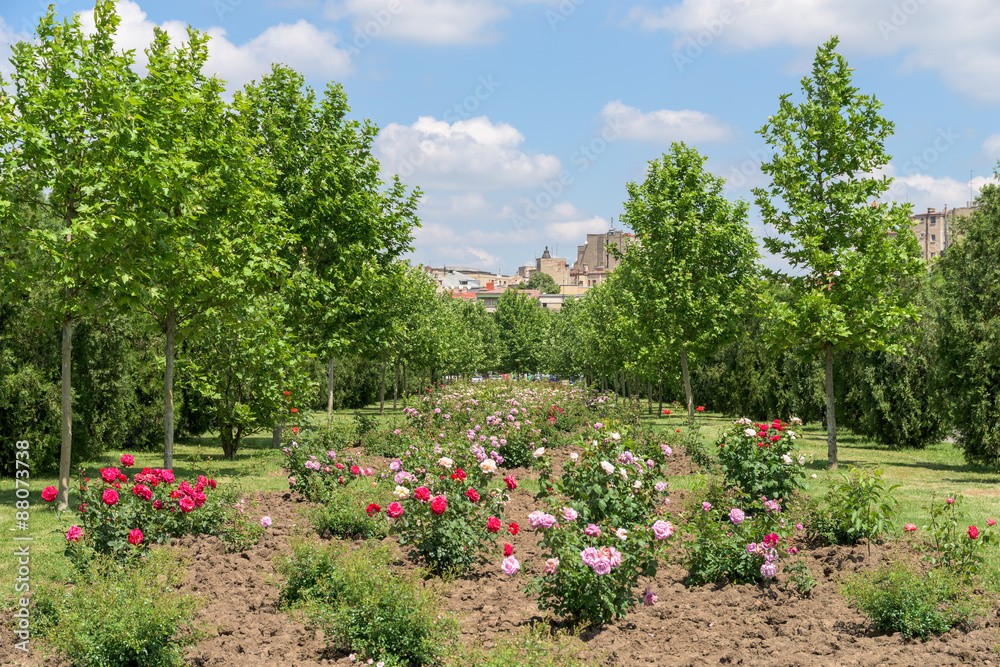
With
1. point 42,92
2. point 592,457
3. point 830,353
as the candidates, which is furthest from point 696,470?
point 42,92

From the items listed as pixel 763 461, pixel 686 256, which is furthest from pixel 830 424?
pixel 763 461

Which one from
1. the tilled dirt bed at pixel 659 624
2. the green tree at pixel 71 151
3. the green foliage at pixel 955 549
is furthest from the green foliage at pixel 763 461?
the green tree at pixel 71 151

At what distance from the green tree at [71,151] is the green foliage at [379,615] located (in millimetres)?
5306

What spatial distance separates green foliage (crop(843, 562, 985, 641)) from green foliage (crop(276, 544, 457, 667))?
3121 millimetres

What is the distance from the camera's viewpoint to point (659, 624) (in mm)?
5605

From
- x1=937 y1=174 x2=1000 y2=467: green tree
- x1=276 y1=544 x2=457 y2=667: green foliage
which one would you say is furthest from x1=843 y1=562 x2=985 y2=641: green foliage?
x1=937 y1=174 x2=1000 y2=467: green tree

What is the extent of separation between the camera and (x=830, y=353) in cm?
1548

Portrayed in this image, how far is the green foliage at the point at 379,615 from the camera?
492 centimetres

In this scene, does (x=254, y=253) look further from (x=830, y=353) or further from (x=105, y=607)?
(x=830, y=353)

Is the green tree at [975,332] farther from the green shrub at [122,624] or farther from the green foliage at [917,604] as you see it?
the green shrub at [122,624]

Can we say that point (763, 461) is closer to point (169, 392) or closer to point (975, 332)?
point (169, 392)

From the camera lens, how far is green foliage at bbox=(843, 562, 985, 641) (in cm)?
518

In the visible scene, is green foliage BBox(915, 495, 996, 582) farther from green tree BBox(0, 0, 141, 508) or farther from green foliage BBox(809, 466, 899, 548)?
green tree BBox(0, 0, 141, 508)

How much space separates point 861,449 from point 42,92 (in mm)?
20686
